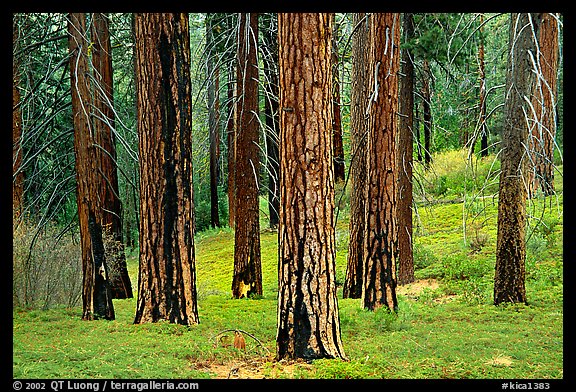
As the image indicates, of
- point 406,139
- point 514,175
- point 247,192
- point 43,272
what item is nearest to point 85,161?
point 43,272

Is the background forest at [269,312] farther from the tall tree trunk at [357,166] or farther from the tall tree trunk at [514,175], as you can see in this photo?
the tall tree trunk at [357,166]

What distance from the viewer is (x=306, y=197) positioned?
6504 millimetres

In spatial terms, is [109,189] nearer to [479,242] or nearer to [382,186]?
[382,186]

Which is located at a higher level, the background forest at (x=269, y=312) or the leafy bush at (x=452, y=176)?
the leafy bush at (x=452, y=176)

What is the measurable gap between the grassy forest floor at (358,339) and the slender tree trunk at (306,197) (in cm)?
40

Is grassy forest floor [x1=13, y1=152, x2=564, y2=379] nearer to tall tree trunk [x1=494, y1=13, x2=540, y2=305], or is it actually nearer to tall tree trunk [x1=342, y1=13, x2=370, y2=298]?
tall tree trunk [x1=494, y1=13, x2=540, y2=305]

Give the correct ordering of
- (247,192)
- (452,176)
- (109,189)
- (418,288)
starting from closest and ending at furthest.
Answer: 1. (109,189)
2. (247,192)
3. (418,288)
4. (452,176)

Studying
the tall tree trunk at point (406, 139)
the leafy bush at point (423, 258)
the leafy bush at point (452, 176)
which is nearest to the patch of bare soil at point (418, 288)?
the tall tree trunk at point (406, 139)

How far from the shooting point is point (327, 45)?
22.1 feet

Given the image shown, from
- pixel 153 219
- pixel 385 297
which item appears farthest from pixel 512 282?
pixel 153 219

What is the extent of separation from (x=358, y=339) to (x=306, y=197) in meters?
2.58

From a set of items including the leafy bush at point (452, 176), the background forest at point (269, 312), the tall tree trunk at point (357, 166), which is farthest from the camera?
the leafy bush at point (452, 176)

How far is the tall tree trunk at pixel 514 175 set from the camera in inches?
372

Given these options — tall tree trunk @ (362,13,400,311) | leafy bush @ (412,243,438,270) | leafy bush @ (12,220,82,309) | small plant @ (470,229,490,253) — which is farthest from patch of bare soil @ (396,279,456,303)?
leafy bush @ (12,220,82,309)
